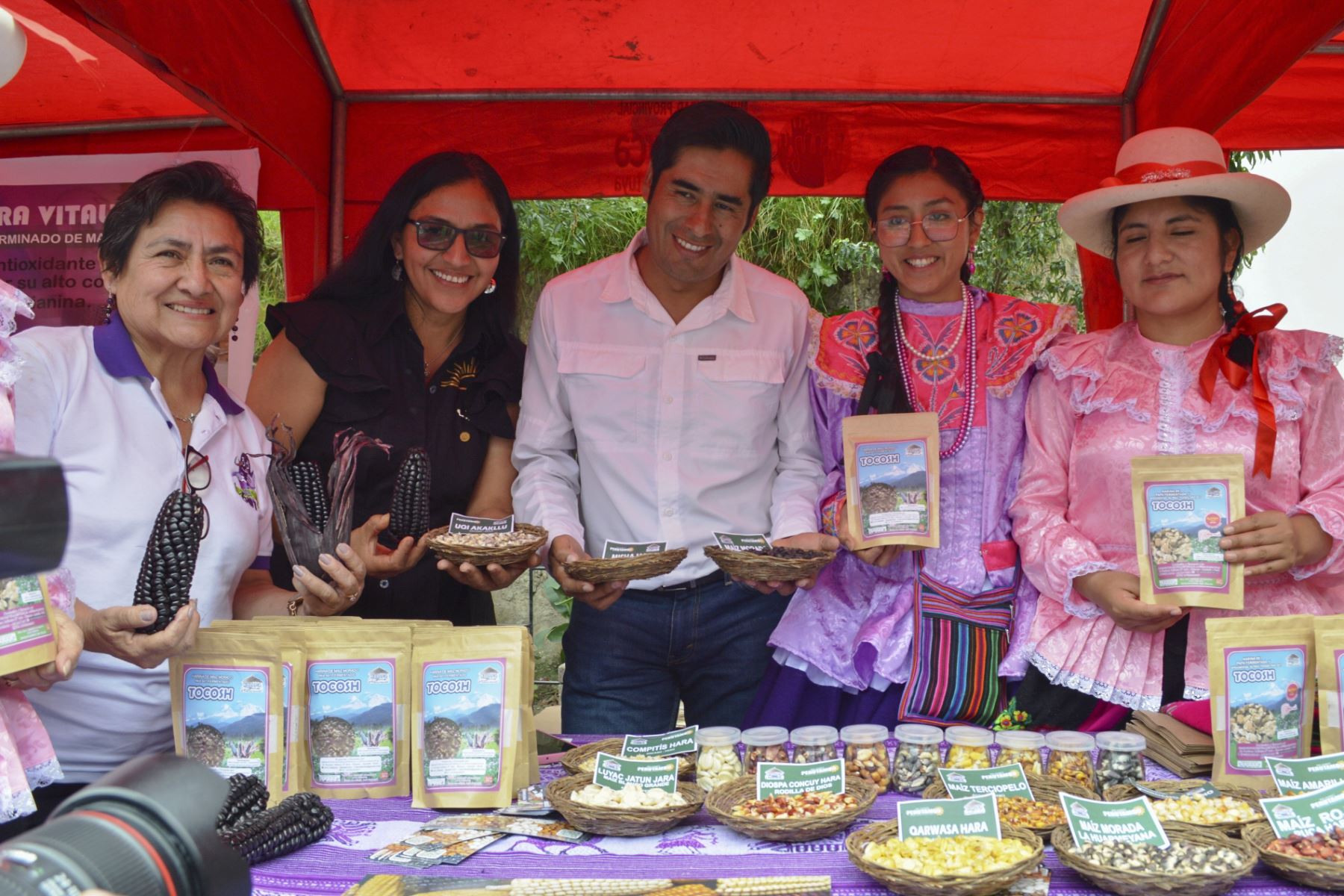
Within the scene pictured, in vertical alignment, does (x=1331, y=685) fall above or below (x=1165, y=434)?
below

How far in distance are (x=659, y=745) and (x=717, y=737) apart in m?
0.12

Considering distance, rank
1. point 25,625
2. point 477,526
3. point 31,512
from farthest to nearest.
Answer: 1. point 477,526
2. point 25,625
3. point 31,512

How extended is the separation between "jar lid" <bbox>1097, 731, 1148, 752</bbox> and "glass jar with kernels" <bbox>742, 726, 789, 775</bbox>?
64cm

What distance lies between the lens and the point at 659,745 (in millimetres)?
2426

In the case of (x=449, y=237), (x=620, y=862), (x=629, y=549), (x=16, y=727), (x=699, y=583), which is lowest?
(x=620, y=862)

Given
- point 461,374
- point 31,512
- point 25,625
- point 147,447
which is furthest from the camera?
point 461,374

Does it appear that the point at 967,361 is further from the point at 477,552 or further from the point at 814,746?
the point at 477,552

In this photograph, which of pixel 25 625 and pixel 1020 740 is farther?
pixel 1020 740

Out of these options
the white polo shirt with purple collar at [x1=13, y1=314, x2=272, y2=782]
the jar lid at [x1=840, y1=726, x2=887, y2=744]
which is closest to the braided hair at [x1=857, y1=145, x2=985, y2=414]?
the jar lid at [x1=840, y1=726, x2=887, y2=744]

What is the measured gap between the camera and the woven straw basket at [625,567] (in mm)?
2744

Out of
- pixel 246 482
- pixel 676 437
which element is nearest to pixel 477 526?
pixel 246 482

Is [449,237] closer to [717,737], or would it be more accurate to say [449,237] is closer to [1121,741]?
[717,737]

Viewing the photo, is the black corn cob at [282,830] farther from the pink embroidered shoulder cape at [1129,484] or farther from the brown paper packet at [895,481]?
the pink embroidered shoulder cape at [1129,484]

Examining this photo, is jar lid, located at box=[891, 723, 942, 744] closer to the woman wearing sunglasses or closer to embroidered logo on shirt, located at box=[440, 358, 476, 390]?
the woman wearing sunglasses
